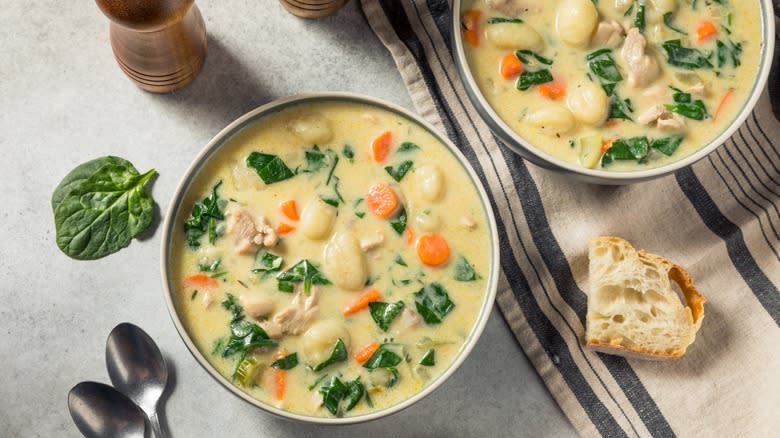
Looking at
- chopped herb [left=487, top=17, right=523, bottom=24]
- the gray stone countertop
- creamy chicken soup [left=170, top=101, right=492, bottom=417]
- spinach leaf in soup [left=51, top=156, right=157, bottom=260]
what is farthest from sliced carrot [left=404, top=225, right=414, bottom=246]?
spinach leaf in soup [left=51, top=156, right=157, bottom=260]

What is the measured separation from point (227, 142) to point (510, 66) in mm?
844

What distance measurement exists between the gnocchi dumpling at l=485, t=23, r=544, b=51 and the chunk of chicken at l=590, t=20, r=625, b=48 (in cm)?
16

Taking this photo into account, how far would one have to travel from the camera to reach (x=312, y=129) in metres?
2.66

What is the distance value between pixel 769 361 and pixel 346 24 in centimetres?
167

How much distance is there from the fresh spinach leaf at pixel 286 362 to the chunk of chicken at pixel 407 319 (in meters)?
0.30

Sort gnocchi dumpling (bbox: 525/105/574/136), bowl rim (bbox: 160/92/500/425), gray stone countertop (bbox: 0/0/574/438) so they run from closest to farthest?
bowl rim (bbox: 160/92/500/425), gnocchi dumpling (bbox: 525/105/574/136), gray stone countertop (bbox: 0/0/574/438)

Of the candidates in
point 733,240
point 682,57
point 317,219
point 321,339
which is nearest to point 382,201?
point 317,219

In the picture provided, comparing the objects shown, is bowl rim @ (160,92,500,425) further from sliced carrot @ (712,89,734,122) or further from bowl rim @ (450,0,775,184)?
sliced carrot @ (712,89,734,122)

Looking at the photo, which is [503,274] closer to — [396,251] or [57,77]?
[396,251]

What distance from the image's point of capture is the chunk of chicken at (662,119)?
9.04ft

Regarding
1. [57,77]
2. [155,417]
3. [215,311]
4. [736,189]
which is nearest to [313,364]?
[215,311]

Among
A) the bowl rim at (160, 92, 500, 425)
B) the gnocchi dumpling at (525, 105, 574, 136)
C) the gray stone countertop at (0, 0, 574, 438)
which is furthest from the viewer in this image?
the gray stone countertop at (0, 0, 574, 438)

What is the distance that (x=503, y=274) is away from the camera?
117 inches

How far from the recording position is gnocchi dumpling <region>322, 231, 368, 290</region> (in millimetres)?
2564
